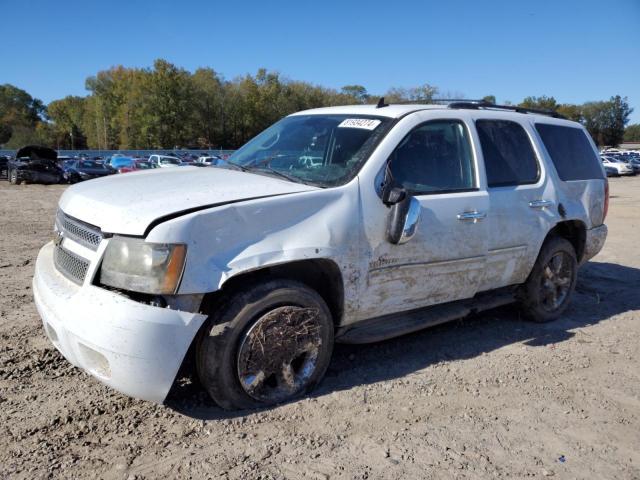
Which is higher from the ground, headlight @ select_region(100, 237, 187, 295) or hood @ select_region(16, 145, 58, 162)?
headlight @ select_region(100, 237, 187, 295)

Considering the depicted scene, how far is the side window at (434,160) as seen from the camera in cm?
372

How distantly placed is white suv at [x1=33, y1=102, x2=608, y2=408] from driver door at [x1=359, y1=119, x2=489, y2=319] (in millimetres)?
13

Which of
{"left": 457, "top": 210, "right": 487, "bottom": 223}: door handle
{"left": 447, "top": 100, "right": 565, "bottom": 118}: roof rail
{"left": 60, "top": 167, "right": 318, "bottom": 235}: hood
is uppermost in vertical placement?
{"left": 447, "top": 100, "right": 565, "bottom": 118}: roof rail

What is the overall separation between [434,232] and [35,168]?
26.9 m

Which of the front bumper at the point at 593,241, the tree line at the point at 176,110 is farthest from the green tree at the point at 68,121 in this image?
the front bumper at the point at 593,241

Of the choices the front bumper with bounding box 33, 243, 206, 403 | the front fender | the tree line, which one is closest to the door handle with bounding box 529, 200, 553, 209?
the front fender

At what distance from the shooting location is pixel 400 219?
11.3ft

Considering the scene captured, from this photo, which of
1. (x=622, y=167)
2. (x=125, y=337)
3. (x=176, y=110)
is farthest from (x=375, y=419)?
(x=176, y=110)

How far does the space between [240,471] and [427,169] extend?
2385mm

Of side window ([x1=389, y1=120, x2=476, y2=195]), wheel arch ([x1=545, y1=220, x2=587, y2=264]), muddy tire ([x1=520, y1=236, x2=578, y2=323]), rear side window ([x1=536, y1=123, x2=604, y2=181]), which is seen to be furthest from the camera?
wheel arch ([x1=545, y1=220, x2=587, y2=264])

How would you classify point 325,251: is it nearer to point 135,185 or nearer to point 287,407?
point 287,407

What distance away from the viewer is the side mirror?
3441 millimetres

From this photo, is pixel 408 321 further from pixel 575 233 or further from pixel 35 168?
pixel 35 168

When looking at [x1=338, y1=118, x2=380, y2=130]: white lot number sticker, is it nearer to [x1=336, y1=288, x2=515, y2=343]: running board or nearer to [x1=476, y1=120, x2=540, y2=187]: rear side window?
[x1=476, y1=120, x2=540, y2=187]: rear side window
